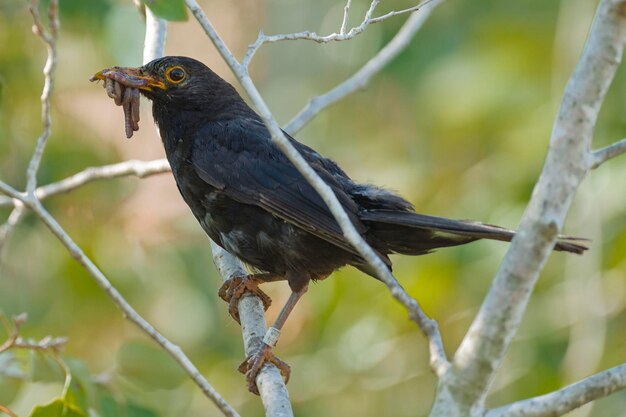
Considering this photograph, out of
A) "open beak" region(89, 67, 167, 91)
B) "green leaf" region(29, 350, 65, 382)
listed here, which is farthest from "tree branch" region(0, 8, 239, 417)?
"open beak" region(89, 67, 167, 91)

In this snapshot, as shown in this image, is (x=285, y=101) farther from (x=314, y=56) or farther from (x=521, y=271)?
(x=521, y=271)

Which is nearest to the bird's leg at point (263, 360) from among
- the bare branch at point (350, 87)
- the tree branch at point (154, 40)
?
the bare branch at point (350, 87)

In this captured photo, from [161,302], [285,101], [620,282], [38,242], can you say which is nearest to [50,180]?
[38,242]

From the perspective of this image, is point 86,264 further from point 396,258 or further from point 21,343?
point 396,258

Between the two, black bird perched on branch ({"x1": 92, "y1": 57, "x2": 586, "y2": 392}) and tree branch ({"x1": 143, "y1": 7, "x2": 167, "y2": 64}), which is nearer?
black bird perched on branch ({"x1": 92, "y1": 57, "x2": 586, "y2": 392})

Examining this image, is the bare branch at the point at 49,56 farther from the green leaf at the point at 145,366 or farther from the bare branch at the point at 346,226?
the green leaf at the point at 145,366

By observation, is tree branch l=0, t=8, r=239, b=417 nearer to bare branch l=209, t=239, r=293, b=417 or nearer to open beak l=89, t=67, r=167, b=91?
bare branch l=209, t=239, r=293, b=417

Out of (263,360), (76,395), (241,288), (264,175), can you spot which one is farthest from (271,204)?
(76,395)
